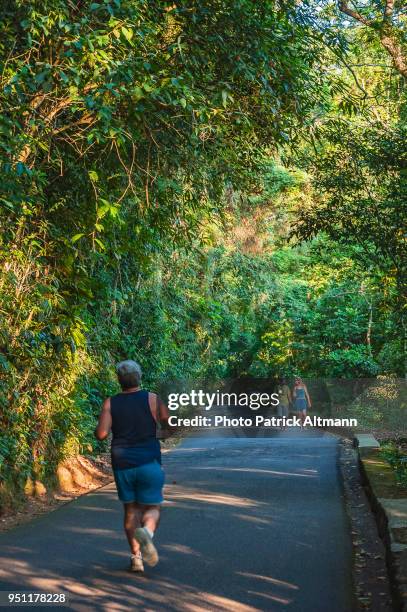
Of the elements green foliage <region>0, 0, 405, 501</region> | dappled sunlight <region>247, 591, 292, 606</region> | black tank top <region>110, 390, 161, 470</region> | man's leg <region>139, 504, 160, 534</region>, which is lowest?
dappled sunlight <region>247, 591, 292, 606</region>

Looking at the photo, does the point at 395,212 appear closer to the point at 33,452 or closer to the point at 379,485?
the point at 379,485

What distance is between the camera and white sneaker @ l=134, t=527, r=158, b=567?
7.70 meters

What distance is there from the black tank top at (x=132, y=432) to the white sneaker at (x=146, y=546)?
69 cm

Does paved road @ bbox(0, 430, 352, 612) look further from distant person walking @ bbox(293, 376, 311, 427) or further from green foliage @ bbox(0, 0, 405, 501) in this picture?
distant person walking @ bbox(293, 376, 311, 427)

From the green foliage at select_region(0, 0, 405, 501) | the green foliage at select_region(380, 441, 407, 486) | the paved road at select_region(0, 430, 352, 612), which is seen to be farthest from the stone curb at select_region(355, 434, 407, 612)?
the green foliage at select_region(0, 0, 405, 501)

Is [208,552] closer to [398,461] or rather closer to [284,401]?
[398,461]

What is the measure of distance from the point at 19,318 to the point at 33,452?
2.85 metres

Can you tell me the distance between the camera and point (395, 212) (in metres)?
17.3

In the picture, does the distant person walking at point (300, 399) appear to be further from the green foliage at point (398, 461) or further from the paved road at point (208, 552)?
the paved road at point (208, 552)

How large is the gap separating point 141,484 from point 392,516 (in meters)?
2.59

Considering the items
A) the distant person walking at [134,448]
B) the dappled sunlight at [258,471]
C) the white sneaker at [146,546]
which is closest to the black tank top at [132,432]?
the distant person walking at [134,448]

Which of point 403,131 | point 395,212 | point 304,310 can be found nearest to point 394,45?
point 403,131

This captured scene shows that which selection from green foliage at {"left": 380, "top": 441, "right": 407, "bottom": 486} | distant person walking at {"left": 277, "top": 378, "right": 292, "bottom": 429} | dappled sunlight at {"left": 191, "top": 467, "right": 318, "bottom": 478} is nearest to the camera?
green foliage at {"left": 380, "top": 441, "right": 407, "bottom": 486}

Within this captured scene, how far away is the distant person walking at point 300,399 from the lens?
34156 mm
